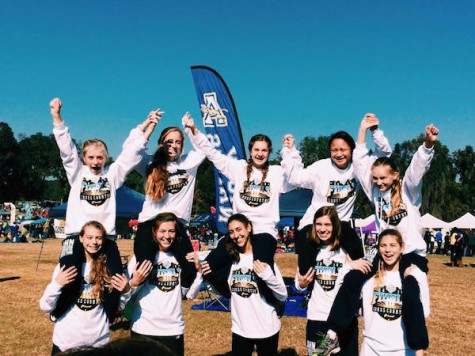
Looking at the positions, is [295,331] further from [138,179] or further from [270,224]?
[138,179]

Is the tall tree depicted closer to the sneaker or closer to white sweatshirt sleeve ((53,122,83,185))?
white sweatshirt sleeve ((53,122,83,185))

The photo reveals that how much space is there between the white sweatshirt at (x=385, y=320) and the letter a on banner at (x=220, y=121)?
28.2 feet

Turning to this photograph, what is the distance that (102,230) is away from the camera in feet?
15.1

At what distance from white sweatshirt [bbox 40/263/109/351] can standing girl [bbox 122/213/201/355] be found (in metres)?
0.28

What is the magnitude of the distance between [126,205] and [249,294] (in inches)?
484

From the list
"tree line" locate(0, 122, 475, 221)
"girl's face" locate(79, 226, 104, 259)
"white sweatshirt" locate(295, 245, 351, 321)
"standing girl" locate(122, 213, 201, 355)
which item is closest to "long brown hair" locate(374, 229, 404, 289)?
"white sweatshirt" locate(295, 245, 351, 321)

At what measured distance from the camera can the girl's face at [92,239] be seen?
4.54 meters

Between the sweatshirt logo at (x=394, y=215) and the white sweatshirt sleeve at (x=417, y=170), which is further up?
the white sweatshirt sleeve at (x=417, y=170)

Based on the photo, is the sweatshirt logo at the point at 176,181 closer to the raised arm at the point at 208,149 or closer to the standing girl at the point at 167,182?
the standing girl at the point at 167,182

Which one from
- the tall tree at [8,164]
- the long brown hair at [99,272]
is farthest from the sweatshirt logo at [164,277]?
the tall tree at [8,164]

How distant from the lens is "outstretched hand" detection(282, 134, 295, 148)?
5656 millimetres

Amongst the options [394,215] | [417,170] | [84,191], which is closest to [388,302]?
[394,215]

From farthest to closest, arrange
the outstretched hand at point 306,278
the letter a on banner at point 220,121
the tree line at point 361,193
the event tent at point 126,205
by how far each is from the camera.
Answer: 1. the tree line at point 361,193
2. the event tent at point 126,205
3. the letter a on banner at point 220,121
4. the outstretched hand at point 306,278

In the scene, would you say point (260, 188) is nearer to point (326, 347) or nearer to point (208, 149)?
point (208, 149)
